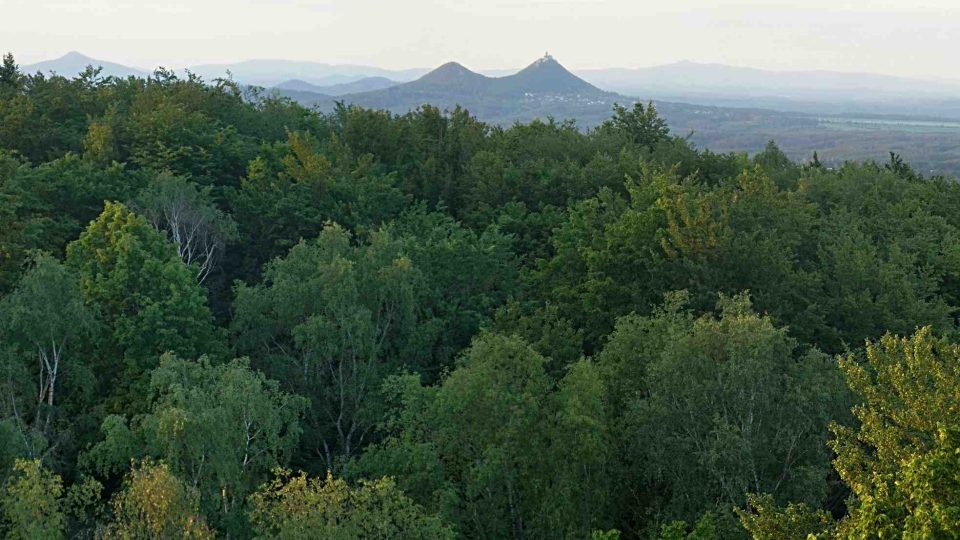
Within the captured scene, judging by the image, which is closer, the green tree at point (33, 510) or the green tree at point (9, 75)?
the green tree at point (33, 510)

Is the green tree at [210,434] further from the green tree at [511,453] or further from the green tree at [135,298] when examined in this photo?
the green tree at [135,298]

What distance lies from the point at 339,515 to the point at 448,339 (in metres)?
16.3

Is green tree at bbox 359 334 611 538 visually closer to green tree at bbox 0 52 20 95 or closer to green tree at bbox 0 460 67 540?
green tree at bbox 0 460 67 540

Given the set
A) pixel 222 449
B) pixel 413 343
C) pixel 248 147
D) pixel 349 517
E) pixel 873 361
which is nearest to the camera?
pixel 873 361

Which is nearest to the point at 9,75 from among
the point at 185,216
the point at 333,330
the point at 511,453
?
the point at 185,216

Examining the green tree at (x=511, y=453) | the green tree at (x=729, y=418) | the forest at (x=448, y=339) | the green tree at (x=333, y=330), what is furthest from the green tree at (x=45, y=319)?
the green tree at (x=729, y=418)

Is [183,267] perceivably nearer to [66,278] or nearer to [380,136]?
[66,278]

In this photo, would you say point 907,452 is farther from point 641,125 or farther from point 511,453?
point 641,125

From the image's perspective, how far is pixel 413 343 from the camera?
29891mm

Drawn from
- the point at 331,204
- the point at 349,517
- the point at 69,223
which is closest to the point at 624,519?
the point at 349,517

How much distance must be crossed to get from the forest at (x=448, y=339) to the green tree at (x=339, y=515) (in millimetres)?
82

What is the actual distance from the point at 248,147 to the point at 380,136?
7716 mm

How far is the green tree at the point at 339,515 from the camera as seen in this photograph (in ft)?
51.0

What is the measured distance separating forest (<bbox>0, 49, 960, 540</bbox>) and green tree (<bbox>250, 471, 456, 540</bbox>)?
0.08 metres
